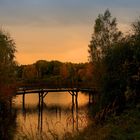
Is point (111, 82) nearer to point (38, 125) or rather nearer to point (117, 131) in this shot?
point (38, 125)

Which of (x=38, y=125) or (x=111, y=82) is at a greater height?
(x=111, y=82)

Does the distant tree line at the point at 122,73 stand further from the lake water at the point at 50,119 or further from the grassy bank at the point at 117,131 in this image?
the grassy bank at the point at 117,131

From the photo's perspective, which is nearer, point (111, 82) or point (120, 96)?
point (120, 96)

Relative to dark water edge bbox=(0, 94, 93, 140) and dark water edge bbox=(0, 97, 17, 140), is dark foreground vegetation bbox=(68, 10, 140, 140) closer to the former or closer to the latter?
dark water edge bbox=(0, 94, 93, 140)

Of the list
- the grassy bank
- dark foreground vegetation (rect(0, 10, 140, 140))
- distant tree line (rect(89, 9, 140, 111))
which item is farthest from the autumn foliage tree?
the grassy bank

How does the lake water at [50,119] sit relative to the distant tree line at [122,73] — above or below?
below

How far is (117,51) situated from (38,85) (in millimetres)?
46108

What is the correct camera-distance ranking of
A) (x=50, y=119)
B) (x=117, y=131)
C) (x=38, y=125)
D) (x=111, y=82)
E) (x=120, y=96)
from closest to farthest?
Result: (x=117, y=131) < (x=50, y=119) < (x=120, y=96) < (x=111, y=82) < (x=38, y=125)

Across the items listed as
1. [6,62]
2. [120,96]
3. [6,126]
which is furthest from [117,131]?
[6,62]

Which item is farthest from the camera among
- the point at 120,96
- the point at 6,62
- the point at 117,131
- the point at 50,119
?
the point at 6,62

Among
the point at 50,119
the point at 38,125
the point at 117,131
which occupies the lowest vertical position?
the point at 38,125

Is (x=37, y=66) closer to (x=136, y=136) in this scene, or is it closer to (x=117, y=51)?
(x=117, y=51)

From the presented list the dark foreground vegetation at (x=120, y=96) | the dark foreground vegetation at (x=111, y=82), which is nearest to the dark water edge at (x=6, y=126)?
the dark foreground vegetation at (x=111, y=82)

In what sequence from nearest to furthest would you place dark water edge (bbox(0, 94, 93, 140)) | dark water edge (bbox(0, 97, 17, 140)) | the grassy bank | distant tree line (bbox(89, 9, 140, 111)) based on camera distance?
1. the grassy bank
2. dark water edge (bbox(0, 94, 93, 140))
3. distant tree line (bbox(89, 9, 140, 111))
4. dark water edge (bbox(0, 97, 17, 140))
